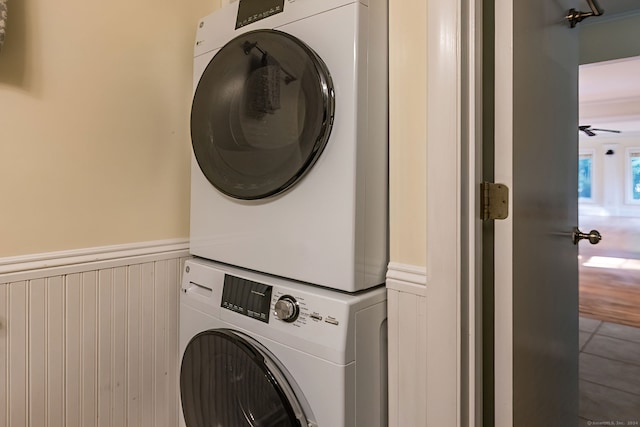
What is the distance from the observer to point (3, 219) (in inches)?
42.3

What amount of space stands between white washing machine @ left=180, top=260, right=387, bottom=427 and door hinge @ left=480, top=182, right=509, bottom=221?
1.05ft

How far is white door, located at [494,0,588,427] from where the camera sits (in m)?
0.94

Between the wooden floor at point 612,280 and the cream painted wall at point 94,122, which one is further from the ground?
the cream painted wall at point 94,122

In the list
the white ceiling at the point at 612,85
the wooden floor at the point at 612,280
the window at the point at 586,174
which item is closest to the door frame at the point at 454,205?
the white ceiling at the point at 612,85

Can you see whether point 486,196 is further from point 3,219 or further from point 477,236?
point 3,219

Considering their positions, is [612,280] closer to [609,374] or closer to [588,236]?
[609,374]

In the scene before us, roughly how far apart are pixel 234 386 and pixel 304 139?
681 mm

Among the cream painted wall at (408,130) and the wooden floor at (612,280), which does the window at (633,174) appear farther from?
the cream painted wall at (408,130)

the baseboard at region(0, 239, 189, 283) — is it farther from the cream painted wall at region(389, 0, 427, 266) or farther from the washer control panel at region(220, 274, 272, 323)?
the cream painted wall at region(389, 0, 427, 266)

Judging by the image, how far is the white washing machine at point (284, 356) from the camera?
0.91 meters

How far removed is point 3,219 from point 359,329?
99 centimetres

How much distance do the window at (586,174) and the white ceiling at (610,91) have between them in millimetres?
5020

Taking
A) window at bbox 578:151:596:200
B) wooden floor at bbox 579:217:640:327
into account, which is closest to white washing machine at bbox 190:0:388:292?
wooden floor at bbox 579:217:640:327

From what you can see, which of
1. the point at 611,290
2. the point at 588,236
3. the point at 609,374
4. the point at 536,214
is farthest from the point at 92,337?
the point at 611,290
